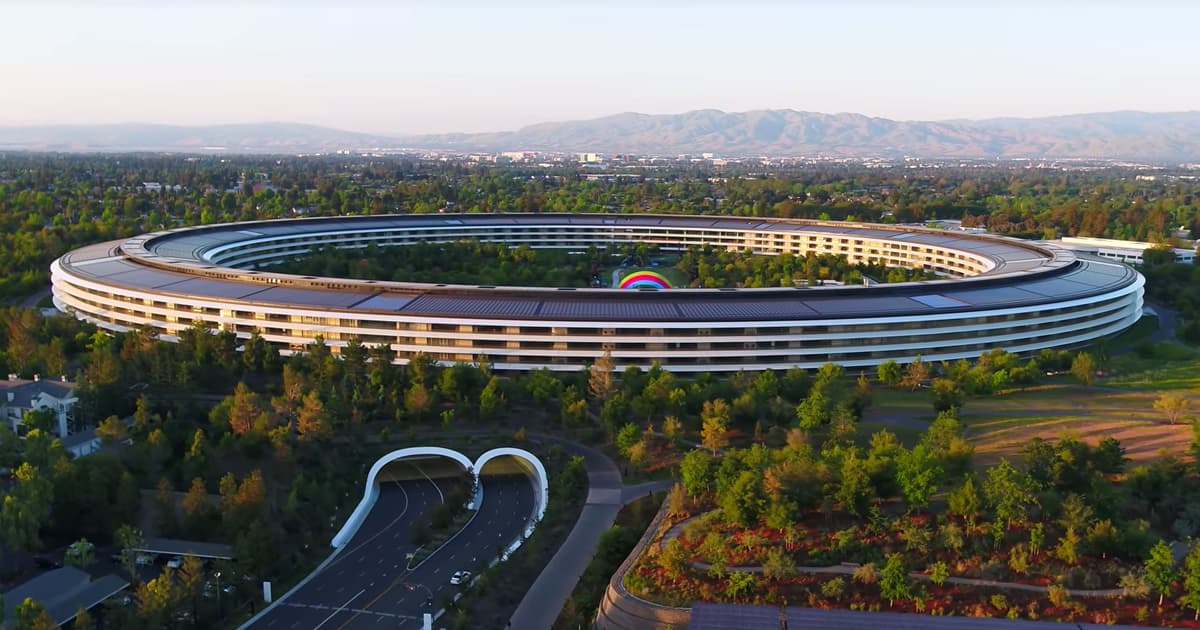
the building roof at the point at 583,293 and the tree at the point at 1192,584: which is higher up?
the building roof at the point at 583,293

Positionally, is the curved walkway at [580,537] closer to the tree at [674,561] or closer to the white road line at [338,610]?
the tree at [674,561]

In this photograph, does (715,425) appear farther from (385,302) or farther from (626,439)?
(385,302)

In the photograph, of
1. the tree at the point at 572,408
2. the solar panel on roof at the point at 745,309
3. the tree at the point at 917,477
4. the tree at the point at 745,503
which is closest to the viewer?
the tree at the point at 745,503

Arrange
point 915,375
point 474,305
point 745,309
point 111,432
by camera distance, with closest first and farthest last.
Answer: point 111,432
point 915,375
point 474,305
point 745,309

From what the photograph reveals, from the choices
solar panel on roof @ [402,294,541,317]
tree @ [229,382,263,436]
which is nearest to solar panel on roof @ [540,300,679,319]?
solar panel on roof @ [402,294,541,317]

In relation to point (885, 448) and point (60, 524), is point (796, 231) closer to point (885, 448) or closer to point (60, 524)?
point (885, 448)

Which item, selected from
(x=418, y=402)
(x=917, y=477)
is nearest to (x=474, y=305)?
(x=418, y=402)

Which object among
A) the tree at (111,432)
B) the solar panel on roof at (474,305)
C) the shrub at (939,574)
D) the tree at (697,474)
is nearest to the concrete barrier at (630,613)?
the tree at (697,474)
